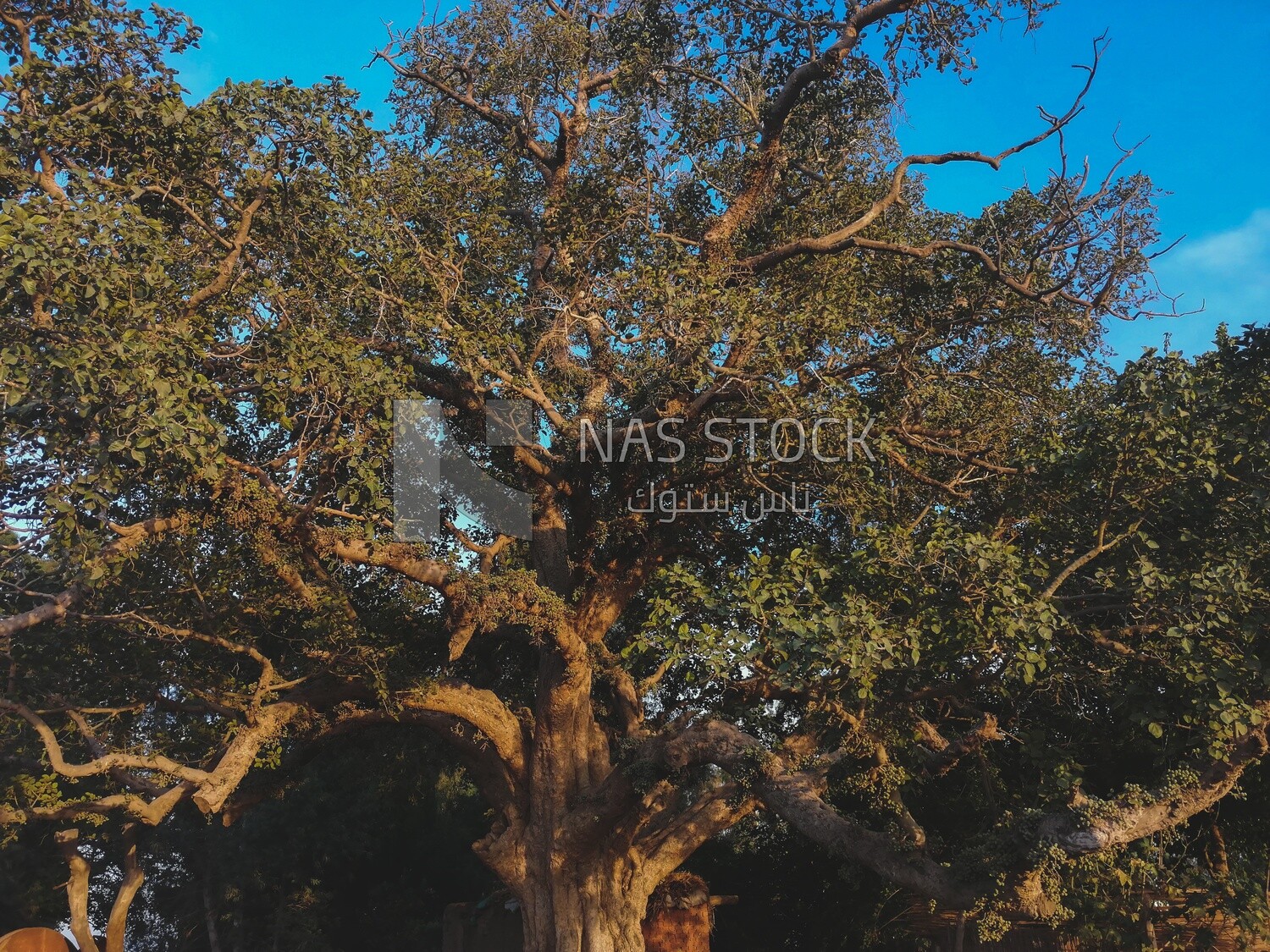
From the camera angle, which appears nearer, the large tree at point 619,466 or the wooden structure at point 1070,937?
the large tree at point 619,466

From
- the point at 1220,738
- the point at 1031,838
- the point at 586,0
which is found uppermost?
the point at 586,0

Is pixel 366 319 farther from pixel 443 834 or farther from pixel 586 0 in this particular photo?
pixel 443 834

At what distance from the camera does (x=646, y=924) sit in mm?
12391

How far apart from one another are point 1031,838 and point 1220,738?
5.16ft

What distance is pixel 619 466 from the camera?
456 inches

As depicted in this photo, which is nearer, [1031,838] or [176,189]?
[1031,838]

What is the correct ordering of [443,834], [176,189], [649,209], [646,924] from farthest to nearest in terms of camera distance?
1. [443,834]
2. [646,924]
3. [649,209]
4. [176,189]

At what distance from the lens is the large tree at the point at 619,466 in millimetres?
7824

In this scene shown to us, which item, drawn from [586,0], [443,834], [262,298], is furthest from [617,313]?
[443,834]

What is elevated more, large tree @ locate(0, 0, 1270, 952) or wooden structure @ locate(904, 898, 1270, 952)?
large tree @ locate(0, 0, 1270, 952)

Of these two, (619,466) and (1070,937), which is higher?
(619,466)

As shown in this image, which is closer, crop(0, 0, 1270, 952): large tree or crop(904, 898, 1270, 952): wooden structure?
crop(0, 0, 1270, 952): large tree

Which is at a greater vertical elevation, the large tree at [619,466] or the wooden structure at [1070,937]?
the large tree at [619,466]

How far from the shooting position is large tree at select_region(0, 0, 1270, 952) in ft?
25.7
